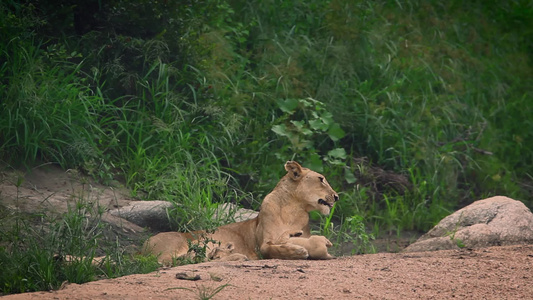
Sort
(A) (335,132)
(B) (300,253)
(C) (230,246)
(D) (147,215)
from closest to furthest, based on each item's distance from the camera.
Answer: (B) (300,253), (C) (230,246), (D) (147,215), (A) (335,132)

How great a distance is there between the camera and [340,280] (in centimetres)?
536

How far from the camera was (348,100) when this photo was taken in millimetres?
Result: 10469

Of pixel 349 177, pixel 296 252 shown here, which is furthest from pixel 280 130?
pixel 296 252

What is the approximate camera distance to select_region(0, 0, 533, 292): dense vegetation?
319 inches

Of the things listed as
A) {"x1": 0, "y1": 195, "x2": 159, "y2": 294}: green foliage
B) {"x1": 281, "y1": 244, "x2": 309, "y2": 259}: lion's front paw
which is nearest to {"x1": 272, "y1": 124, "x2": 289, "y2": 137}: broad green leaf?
{"x1": 281, "y1": 244, "x2": 309, "y2": 259}: lion's front paw

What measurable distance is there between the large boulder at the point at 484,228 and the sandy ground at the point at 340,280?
557 millimetres

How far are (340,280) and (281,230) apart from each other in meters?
1.25

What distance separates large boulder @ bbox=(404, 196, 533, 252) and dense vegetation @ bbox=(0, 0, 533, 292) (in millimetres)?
841

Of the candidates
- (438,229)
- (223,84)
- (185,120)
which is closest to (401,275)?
(438,229)

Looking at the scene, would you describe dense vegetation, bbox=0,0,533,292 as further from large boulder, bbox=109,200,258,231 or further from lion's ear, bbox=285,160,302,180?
lion's ear, bbox=285,160,302,180

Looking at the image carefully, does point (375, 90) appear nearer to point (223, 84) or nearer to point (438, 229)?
point (223, 84)

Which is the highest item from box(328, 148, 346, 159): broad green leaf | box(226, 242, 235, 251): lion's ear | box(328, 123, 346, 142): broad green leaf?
box(328, 123, 346, 142): broad green leaf

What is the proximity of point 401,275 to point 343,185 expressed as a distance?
3.98 meters

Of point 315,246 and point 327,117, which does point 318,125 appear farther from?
point 315,246
